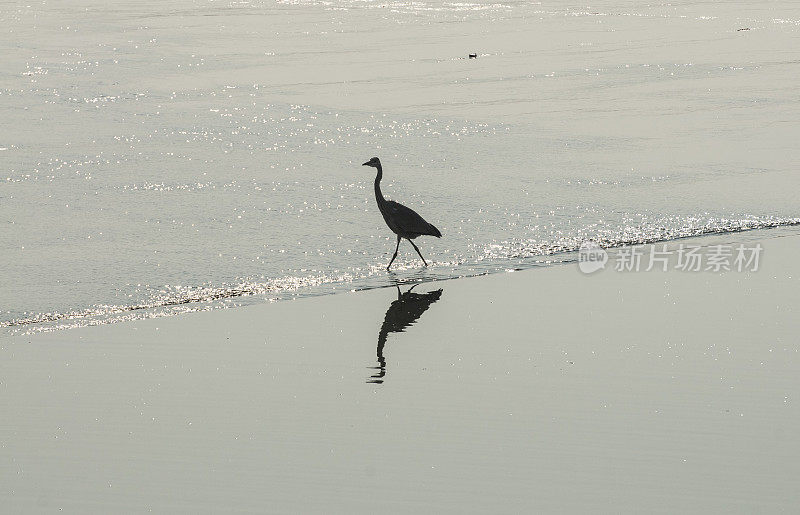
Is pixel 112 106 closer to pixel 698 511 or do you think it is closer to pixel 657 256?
pixel 657 256

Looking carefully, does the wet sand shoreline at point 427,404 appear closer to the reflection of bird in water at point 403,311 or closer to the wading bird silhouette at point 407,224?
the reflection of bird in water at point 403,311

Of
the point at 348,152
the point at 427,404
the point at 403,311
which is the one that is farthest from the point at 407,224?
the point at 348,152

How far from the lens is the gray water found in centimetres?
1154

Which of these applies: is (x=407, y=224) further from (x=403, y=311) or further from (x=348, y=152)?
(x=348, y=152)

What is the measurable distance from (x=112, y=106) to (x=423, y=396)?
1329 cm

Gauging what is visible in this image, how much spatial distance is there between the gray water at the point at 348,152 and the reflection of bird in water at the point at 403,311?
0.57m

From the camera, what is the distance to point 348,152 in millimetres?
16562

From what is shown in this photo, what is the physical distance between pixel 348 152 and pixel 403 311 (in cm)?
677

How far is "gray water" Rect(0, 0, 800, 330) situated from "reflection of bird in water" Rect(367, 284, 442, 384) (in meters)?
0.57

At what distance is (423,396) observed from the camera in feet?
25.9

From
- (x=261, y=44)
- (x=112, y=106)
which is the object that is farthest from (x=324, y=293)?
(x=261, y=44)

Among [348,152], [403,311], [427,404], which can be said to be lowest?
[348,152]

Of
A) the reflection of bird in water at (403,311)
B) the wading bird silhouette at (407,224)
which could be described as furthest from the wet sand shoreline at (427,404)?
the wading bird silhouette at (407,224)

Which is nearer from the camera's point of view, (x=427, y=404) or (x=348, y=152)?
(x=427, y=404)
